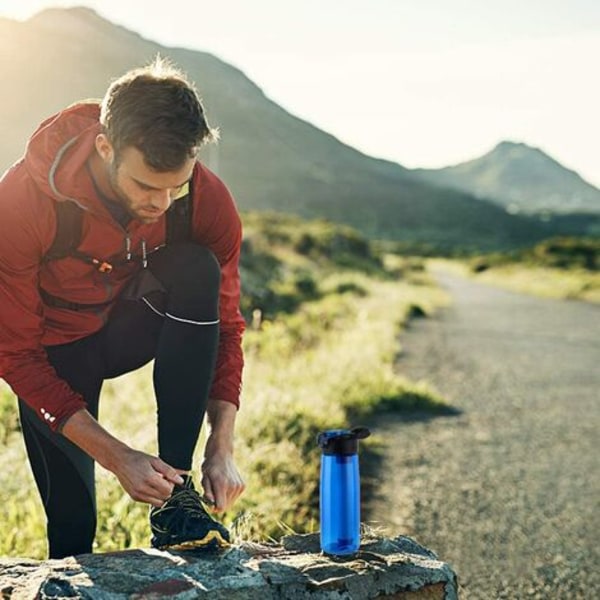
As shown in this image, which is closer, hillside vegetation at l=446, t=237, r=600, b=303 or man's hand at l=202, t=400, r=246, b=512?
man's hand at l=202, t=400, r=246, b=512

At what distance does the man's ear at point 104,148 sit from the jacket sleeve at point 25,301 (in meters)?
0.20

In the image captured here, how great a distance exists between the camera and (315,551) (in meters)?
2.70

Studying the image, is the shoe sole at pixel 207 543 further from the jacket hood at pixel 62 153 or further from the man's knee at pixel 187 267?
the jacket hood at pixel 62 153

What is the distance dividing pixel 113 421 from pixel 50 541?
2208 mm

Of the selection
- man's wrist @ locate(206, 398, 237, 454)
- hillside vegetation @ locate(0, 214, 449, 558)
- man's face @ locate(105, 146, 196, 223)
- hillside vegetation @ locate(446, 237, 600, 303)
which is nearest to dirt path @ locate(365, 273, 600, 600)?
hillside vegetation @ locate(0, 214, 449, 558)

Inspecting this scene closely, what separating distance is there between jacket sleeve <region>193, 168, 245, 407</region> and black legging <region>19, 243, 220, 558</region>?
11cm

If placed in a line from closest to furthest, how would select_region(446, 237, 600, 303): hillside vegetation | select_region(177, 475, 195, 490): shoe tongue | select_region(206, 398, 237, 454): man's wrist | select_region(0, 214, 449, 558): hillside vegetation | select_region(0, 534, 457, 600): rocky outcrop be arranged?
select_region(0, 534, 457, 600): rocky outcrop → select_region(177, 475, 195, 490): shoe tongue → select_region(206, 398, 237, 454): man's wrist → select_region(0, 214, 449, 558): hillside vegetation → select_region(446, 237, 600, 303): hillside vegetation

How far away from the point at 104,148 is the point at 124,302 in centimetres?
58

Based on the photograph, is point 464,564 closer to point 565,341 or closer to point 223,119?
point 565,341

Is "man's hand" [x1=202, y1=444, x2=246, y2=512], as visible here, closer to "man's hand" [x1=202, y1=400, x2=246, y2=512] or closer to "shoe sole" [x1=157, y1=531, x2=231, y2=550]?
"man's hand" [x1=202, y1=400, x2=246, y2=512]

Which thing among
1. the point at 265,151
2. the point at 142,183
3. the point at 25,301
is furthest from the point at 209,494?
the point at 265,151

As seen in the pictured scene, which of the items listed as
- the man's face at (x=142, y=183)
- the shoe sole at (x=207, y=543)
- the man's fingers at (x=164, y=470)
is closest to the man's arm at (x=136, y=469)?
the man's fingers at (x=164, y=470)

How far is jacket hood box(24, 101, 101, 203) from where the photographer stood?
8.34 feet

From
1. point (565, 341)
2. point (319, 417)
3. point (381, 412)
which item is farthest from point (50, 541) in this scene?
point (565, 341)
